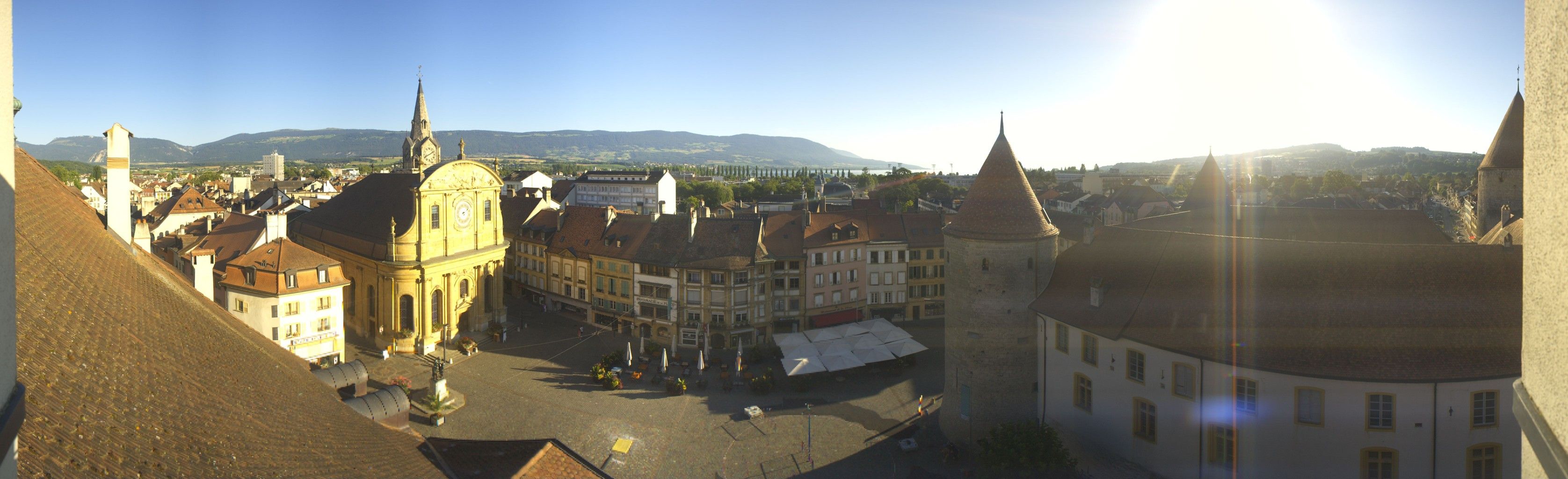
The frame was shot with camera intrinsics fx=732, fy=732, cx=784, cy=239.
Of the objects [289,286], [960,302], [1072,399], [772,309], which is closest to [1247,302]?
[1072,399]

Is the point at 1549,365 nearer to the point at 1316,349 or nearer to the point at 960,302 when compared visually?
the point at 1316,349

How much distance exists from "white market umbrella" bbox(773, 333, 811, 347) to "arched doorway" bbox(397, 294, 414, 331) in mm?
19396

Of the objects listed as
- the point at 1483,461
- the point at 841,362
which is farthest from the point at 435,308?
the point at 1483,461

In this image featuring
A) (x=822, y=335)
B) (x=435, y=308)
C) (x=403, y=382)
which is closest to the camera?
(x=403, y=382)

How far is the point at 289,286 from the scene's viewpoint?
31.5 metres

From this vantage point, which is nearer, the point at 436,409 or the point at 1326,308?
the point at 1326,308

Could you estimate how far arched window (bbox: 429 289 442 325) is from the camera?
39000 millimetres

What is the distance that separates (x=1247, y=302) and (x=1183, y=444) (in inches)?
188

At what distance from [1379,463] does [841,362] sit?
62.9ft

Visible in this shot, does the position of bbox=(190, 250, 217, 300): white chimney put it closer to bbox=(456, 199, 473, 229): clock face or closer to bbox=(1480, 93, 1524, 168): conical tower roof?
bbox=(456, 199, 473, 229): clock face

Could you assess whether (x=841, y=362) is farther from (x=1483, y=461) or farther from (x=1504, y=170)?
(x=1504, y=170)

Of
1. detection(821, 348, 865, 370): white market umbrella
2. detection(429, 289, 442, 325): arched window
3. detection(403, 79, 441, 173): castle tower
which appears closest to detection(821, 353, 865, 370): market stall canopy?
detection(821, 348, 865, 370): white market umbrella

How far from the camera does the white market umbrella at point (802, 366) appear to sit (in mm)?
32312

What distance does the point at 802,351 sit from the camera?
34.4 m
